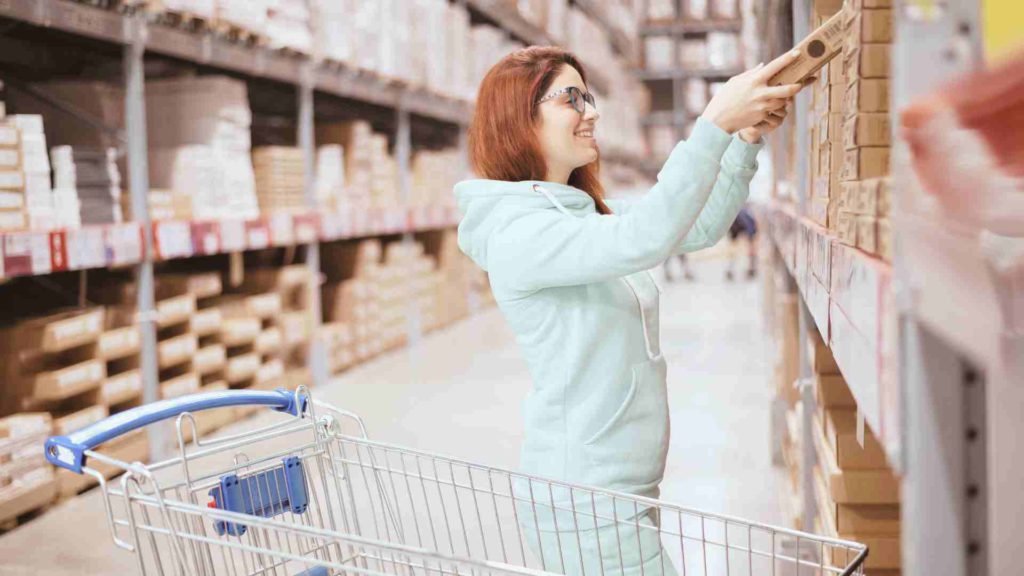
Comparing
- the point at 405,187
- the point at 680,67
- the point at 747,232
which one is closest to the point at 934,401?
the point at 405,187

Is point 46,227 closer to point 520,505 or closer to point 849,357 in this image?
point 520,505

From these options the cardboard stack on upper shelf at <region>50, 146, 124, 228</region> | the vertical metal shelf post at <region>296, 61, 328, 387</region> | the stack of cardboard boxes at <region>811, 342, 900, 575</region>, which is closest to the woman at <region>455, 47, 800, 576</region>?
the stack of cardboard boxes at <region>811, 342, 900, 575</region>

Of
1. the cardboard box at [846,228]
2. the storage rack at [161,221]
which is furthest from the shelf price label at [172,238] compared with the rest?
the cardboard box at [846,228]

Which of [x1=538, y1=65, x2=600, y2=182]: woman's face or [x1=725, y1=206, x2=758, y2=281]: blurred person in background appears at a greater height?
[x1=538, y1=65, x2=600, y2=182]: woman's face

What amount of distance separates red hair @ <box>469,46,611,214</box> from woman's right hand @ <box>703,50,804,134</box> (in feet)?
1.49

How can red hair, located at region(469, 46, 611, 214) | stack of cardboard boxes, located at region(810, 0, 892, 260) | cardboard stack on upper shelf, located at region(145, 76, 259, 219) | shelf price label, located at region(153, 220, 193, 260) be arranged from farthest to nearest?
cardboard stack on upper shelf, located at region(145, 76, 259, 219) < shelf price label, located at region(153, 220, 193, 260) < red hair, located at region(469, 46, 611, 214) < stack of cardboard boxes, located at region(810, 0, 892, 260)

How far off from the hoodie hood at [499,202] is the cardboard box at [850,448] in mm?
648

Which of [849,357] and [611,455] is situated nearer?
[849,357]

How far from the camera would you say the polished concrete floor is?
322cm

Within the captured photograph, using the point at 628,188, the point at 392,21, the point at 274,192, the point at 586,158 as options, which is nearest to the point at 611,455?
the point at 586,158

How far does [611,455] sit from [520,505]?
19cm

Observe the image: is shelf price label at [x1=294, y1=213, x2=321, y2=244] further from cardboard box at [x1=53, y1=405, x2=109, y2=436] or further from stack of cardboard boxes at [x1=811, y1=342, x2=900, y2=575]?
stack of cardboard boxes at [x1=811, y1=342, x2=900, y2=575]

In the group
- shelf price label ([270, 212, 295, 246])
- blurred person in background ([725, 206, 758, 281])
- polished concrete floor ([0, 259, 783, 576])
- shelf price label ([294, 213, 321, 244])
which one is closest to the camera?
polished concrete floor ([0, 259, 783, 576])

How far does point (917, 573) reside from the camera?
719 millimetres
